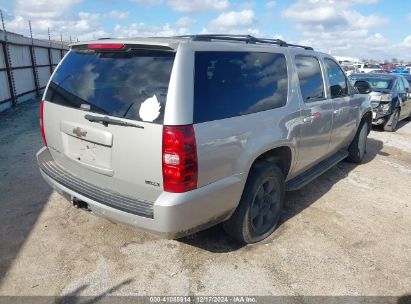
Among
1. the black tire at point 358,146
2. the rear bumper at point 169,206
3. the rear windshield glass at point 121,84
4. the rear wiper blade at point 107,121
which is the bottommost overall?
the black tire at point 358,146

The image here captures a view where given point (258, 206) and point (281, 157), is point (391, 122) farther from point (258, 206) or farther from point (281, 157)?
point (258, 206)

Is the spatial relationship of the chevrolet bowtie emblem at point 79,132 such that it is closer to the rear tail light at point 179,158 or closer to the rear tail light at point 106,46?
the rear tail light at point 106,46

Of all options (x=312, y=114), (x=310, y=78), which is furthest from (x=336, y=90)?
(x=312, y=114)

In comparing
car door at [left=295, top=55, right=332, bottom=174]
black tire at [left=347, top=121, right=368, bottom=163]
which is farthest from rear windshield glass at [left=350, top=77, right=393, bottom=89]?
car door at [left=295, top=55, right=332, bottom=174]

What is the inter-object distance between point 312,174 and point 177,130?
8.65 feet

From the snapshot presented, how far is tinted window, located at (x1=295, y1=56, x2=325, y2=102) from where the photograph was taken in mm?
3942

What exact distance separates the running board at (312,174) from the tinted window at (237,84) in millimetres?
1060

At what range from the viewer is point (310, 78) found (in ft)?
13.7

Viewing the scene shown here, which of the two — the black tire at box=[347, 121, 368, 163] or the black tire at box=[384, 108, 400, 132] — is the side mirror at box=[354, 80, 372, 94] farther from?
the black tire at box=[384, 108, 400, 132]

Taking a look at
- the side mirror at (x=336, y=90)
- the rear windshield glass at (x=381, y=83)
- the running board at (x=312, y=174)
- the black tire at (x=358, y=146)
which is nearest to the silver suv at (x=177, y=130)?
the running board at (x=312, y=174)

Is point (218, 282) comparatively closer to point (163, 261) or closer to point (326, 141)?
point (163, 261)

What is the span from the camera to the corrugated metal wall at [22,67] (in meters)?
10.6

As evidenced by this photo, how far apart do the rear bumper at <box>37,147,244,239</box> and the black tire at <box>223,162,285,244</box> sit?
212 millimetres

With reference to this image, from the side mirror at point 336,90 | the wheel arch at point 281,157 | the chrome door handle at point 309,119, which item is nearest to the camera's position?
the wheel arch at point 281,157
